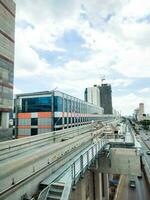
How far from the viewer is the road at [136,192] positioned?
30.3 metres

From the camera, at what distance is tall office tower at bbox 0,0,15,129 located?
25953 mm

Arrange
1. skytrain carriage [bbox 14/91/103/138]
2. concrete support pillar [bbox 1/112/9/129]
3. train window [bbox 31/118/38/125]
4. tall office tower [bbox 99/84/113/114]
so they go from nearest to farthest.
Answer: concrete support pillar [bbox 1/112/9/129], skytrain carriage [bbox 14/91/103/138], train window [bbox 31/118/38/125], tall office tower [bbox 99/84/113/114]

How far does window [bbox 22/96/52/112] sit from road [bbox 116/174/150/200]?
897 inches

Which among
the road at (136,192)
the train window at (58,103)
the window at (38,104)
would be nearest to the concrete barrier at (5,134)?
the window at (38,104)

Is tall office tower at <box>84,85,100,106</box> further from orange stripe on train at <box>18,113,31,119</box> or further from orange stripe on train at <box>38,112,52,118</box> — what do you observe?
orange stripe on train at <box>38,112,52,118</box>

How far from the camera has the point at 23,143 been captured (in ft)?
52.5

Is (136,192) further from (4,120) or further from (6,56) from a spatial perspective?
(6,56)

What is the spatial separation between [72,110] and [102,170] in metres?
31.3

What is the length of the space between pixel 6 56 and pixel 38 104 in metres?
18.7

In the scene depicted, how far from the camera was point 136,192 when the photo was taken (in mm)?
32312

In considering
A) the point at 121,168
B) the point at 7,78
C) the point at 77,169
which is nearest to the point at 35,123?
the point at 7,78

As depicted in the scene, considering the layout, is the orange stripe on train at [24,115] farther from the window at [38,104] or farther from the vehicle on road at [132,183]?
the vehicle on road at [132,183]

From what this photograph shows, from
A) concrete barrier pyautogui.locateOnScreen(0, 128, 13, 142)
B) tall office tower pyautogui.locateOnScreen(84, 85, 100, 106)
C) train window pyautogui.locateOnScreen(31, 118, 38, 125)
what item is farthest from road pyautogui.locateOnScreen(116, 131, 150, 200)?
tall office tower pyautogui.locateOnScreen(84, 85, 100, 106)

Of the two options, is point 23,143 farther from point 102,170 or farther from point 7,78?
point 7,78
